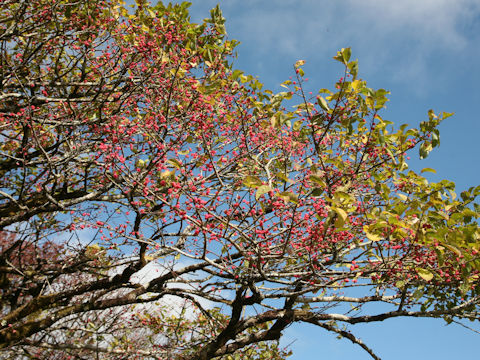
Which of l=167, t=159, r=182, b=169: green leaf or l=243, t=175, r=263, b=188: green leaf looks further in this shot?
l=167, t=159, r=182, b=169: green leaf

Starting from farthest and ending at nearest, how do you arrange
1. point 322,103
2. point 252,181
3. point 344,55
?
point 322,103
point 344,55
point 252,181

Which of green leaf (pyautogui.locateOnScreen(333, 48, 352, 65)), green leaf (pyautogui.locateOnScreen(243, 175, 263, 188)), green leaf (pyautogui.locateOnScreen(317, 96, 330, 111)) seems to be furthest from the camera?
green leaf (pyautogui.locateOnScreen(317, 96, 330, 111))

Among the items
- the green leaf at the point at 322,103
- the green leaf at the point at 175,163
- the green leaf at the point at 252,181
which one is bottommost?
the green leaf at the point at 252,181

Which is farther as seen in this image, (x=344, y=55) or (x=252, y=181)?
(x=344, y=55)

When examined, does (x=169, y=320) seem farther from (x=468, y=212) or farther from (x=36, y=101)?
(x=468, y=212)

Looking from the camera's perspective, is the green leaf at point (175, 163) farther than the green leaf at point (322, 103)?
No

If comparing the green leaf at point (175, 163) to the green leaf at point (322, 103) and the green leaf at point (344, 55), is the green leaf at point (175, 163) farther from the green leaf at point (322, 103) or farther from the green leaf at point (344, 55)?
the green leaf at point (344, 55)

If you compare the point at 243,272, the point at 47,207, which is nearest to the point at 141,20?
the point at 47,207

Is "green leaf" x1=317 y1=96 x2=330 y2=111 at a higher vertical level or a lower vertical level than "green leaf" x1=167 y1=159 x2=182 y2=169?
higher

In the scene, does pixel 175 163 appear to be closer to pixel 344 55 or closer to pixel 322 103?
pixel 322 103

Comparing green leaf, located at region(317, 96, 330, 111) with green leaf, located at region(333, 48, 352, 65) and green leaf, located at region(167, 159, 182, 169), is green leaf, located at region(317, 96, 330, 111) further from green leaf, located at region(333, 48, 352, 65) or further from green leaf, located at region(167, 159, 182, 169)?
green leaf, located at region(167, 159, 182, 169)

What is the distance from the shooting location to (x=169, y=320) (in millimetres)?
8820

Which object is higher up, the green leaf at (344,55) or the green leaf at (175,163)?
the green leaf at (344,55)

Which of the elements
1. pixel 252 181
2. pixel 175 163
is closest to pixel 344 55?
pixel 252 181
